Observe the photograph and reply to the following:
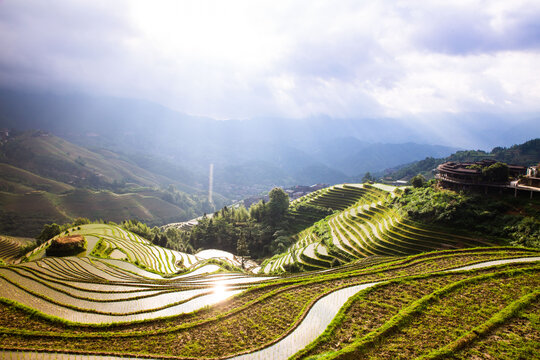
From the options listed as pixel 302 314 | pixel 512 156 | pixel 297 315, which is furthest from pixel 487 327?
pixel 512 156

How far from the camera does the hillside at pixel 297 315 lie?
8.94m

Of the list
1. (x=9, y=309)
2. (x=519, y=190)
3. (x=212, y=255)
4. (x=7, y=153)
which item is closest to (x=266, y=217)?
(x=212, y=255)

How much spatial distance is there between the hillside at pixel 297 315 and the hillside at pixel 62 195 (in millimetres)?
94847

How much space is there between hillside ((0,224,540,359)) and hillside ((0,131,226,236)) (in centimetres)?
9485

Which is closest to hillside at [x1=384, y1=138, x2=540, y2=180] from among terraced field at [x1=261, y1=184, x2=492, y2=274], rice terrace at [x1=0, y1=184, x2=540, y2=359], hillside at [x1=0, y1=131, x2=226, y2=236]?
terraced field at [x1=261, y1=184, x2=492, y2=274]

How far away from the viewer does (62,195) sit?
111m

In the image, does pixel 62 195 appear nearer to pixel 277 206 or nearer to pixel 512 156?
pixel 277 206

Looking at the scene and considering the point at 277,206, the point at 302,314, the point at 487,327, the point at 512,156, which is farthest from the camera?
the point at 512,156

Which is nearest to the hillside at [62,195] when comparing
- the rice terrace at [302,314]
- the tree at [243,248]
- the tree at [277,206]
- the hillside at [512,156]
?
the tree at [243,248]

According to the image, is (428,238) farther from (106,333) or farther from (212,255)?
(212,255)

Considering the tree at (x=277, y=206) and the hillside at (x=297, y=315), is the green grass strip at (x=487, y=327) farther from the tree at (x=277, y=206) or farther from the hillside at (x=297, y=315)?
the tree at (x=277, y=206)

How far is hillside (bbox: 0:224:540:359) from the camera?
352 inches

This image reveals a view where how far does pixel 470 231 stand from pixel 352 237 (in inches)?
436

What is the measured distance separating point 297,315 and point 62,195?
139 m
